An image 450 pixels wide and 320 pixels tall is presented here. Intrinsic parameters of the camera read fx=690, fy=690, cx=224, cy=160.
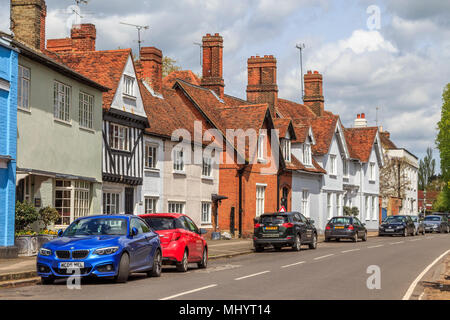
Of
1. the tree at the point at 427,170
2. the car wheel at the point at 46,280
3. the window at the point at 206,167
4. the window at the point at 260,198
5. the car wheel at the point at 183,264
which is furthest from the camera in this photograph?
the tree at the point at 427,170

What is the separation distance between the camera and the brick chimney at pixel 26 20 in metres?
26.7

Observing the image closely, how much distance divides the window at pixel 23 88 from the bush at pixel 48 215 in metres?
3.48

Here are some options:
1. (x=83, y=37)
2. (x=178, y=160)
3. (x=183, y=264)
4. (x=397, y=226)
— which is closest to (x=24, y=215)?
(x=183, y=264)

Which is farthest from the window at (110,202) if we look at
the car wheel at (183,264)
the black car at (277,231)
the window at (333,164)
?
the window at (333,164)

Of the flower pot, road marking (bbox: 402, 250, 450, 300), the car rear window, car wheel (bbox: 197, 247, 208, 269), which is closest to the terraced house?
the flower pot

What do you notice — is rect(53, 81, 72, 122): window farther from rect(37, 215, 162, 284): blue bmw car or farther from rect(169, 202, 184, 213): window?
rect(169, 202, 184, 213): window

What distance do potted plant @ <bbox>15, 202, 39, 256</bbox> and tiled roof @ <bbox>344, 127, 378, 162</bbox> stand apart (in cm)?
4008

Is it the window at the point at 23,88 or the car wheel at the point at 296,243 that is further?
the car wheel at the point at 296,243

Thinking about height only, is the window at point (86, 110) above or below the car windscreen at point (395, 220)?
above

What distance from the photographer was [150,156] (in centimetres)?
3256

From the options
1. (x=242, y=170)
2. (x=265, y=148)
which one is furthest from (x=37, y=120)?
(x=265, y=148)

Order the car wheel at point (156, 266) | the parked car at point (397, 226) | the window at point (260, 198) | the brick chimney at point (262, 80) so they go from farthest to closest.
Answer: the parked car at point (397, 226)
the brick chimney at point (262, 80)
the window at point (260, 198)
the car wheel at point (156, 266)

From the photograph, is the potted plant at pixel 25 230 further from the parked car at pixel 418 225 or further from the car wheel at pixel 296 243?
the parked car at pixel 418 225
